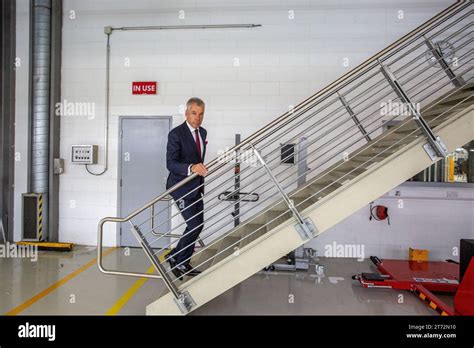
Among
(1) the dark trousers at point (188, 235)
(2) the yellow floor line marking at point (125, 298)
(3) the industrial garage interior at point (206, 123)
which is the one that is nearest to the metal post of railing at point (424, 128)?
(3) the industrial garage interior at point (206, 123)

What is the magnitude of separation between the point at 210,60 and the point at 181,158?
2950 millimetres

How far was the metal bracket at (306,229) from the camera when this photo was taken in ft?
9.78

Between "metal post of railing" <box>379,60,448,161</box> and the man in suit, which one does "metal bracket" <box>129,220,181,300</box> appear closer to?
the man in suit

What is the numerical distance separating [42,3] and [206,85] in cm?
333

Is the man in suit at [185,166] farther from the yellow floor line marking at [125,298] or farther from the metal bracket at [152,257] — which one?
the yellow floor line marking at [125,298]

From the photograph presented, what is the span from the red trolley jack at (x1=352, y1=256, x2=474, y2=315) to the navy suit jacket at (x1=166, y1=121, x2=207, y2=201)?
8.57ft

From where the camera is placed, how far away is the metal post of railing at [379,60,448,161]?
2.88 meters

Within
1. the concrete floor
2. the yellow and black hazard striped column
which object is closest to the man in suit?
the concrete floor

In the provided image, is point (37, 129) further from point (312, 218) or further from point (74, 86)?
point (312, 218)

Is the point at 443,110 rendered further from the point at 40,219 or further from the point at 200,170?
the point at 40,219

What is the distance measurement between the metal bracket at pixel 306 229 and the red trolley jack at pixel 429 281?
5.47 ft

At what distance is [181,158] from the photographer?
3535mm

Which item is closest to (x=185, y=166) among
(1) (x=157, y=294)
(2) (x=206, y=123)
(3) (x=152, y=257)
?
(3) (x=152, y=257)

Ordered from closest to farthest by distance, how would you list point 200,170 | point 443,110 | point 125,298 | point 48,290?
point 200,170 → point 443,110 → point 125,298 → point 48,290
